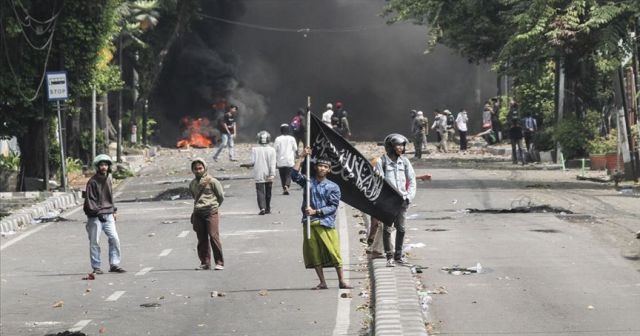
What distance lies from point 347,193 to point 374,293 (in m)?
2.30

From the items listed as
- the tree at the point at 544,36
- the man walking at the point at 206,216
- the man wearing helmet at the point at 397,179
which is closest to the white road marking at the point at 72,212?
the tree at the point at 544,36

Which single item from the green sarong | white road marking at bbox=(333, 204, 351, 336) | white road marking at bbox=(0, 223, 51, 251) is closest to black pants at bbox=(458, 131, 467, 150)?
white road marking at bbox=(0, 223, 51, 251)

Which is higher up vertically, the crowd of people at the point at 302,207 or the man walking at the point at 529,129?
the man walking at the point at 529,129

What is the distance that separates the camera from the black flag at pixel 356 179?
688 inches

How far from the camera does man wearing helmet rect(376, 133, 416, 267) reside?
18219 mm

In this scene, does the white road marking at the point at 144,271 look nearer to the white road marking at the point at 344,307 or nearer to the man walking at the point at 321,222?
the white road marking at the point at 344,307

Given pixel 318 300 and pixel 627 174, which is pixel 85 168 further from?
pixel 318 300

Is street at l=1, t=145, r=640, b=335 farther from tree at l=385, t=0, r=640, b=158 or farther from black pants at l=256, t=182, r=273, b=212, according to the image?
tree at l=385, t=0, r=640, b=158

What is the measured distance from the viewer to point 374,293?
632 inches

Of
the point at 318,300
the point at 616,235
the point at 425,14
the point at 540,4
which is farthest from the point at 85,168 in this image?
the point at 318,300

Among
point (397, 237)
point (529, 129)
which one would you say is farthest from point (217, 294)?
point (529, 129)

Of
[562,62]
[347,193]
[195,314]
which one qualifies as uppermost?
[562,62]

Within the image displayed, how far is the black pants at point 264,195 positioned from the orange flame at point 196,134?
116 feet

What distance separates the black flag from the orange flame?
45599 millimetres
